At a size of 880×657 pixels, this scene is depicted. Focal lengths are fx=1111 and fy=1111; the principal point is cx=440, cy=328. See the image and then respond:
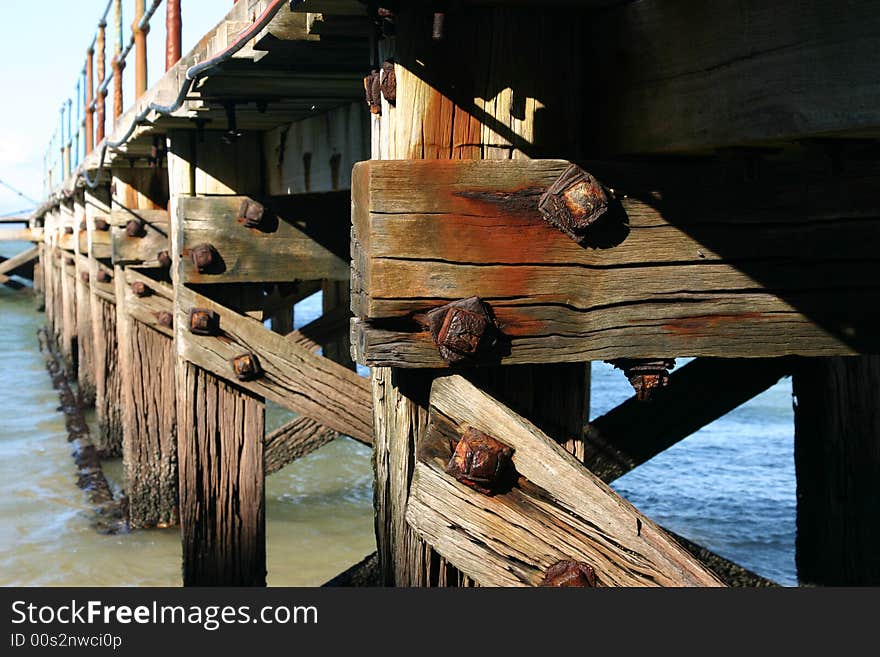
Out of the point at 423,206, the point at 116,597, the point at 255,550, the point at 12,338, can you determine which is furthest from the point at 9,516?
the point at 12,338

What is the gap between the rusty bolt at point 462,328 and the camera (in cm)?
198

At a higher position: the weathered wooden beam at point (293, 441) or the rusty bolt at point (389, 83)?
the rusty bolt at point (389, 83)

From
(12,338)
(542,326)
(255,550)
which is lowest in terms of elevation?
(12,338)

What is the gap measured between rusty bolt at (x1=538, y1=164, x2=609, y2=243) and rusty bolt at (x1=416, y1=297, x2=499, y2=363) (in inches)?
8.1

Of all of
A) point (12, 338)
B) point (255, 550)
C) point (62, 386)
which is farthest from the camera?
point (12, 338)

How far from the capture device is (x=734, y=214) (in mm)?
2084

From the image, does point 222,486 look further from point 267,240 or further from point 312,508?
point 312,508

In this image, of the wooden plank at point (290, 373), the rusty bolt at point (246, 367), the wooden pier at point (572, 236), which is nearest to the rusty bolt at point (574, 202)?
the wooden pier at point (572, 236)

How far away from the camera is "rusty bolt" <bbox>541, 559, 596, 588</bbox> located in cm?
194

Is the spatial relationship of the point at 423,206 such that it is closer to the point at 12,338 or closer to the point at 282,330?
the point at 282,330

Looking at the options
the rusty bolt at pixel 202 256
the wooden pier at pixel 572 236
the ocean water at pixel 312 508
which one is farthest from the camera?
the ocean water at pixel 312 508

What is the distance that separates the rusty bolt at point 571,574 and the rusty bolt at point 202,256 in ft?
11.1

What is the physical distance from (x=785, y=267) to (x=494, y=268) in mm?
566

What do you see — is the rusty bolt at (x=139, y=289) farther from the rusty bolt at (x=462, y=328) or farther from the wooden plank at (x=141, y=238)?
the rusty bolt at (x=462, y=328)
